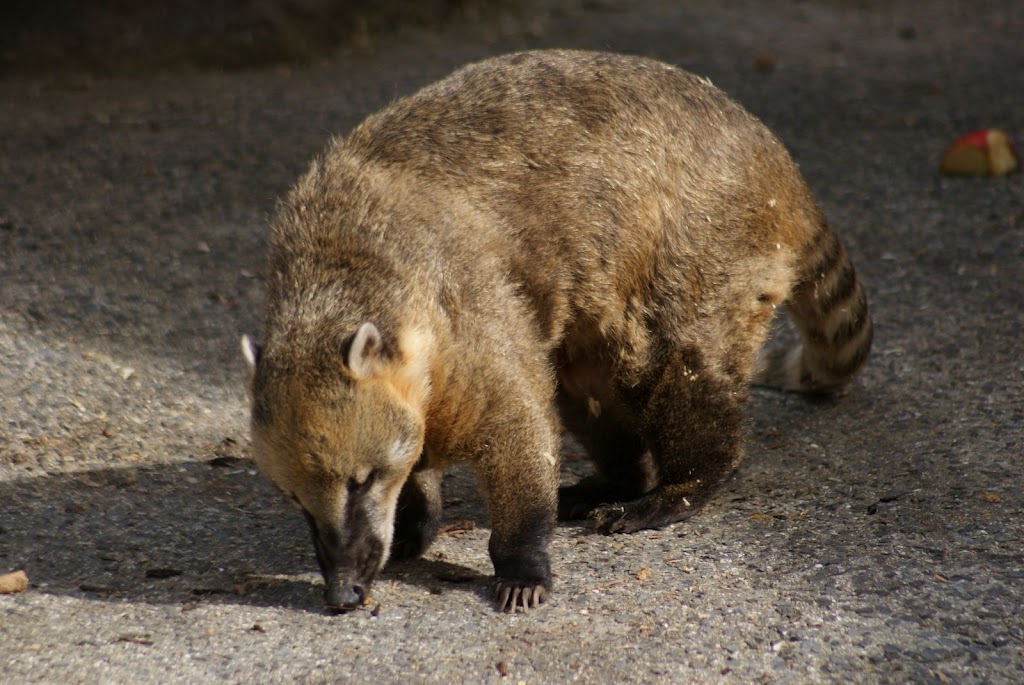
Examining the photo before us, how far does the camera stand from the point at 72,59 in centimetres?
1017

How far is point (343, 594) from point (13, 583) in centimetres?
108

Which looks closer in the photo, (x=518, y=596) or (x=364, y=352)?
(x=364, y=352)

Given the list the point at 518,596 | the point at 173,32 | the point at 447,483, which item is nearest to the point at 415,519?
the point at 518,596

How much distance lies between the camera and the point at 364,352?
3.70m

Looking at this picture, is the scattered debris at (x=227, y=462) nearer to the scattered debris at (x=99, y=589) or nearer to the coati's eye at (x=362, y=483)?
the scattered debris at (x=99, y=589)

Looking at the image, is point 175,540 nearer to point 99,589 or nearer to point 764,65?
point 99,589

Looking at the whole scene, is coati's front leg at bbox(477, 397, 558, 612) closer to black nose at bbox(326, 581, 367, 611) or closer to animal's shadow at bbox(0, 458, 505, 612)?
animal's shadow at bbox(0, 458, 505, 612)

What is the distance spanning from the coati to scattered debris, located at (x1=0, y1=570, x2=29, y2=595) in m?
0.90

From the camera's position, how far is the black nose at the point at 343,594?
381 cm

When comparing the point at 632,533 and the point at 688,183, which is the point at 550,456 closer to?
the point at 632,533

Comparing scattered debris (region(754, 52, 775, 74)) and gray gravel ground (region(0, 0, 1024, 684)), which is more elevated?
A: scattered debris (region(754, 52, 775, 74))

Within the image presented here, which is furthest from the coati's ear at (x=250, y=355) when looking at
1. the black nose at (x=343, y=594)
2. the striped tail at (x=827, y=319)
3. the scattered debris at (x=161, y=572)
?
the striped tail at (x=827, y=319)

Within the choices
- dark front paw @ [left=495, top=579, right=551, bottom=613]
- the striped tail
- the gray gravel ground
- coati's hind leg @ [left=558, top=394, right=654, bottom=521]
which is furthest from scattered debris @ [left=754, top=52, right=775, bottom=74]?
dark front paw @ [left=495, top=579, right=551, bottom=613]

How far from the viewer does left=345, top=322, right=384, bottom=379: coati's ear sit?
3.66 metres
